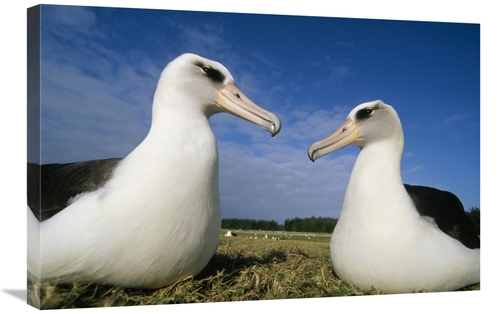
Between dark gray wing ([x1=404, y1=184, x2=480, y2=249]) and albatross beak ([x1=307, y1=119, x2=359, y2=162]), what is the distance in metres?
0.97

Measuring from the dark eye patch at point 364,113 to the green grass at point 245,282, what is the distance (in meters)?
1.50

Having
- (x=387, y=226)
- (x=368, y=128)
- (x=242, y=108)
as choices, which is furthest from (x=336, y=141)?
(x=242, y=108)

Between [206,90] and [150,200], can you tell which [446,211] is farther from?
[150,200]

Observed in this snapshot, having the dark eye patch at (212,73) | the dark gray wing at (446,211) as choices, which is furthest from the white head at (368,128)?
the dark eye patch at (212,73)

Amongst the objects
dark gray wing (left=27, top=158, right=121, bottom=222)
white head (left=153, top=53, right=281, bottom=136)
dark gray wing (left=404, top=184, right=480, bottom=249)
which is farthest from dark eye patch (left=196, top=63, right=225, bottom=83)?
dark gray wing (left=404, top=184, right=480, bottom=249)

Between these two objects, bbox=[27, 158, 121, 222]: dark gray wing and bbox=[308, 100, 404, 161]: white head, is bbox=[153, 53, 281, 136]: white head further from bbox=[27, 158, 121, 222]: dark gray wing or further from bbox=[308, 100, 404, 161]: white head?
bbox=[308, 100, 404, 161]: white head

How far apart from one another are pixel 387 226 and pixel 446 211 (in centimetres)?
91

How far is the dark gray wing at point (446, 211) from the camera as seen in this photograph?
7141 mm

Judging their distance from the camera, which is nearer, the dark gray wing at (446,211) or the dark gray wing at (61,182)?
the dark gray wing at (61,182)

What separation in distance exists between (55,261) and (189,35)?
2672 mm

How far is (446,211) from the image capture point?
24.1 ft

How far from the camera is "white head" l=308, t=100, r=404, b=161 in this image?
7125 mm

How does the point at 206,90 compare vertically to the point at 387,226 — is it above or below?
above

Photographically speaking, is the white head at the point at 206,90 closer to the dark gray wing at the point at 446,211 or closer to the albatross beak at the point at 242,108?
the albatross beak at the point at 242,108
